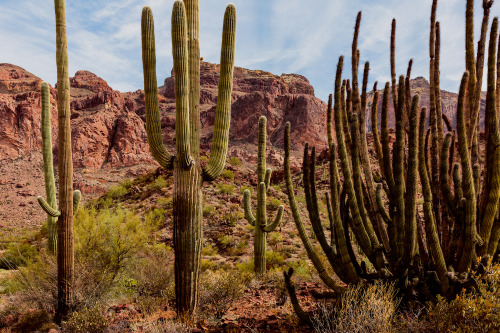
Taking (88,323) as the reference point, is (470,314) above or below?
above

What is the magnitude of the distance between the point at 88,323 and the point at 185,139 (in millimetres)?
3147

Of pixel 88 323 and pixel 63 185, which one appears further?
pixel 63 185

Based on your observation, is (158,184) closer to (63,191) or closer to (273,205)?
(273,205)

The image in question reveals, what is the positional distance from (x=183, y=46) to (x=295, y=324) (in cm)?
410

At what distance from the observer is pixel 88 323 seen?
16.0 feet

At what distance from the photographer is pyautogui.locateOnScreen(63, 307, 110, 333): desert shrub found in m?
4.86

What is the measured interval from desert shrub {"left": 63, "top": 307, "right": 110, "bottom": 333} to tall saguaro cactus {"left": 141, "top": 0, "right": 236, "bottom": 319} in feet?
4.20

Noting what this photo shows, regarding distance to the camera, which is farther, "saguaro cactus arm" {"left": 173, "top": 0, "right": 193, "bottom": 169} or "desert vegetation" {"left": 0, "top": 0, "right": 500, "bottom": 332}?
"saguaro cactus arm" {"left": 173, "top": 0, "right": 193, "bottom": 169}

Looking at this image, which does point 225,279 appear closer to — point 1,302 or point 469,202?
point 469,202

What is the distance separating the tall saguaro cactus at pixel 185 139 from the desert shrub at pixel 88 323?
1.28 m

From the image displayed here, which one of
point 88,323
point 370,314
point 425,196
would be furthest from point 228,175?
A: point 370,314

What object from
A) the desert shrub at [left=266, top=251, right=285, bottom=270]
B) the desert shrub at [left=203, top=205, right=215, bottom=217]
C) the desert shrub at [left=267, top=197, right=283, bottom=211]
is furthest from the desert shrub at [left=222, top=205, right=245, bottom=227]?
the desert shrub at [left=266, top=251, right=285, bottom=270]

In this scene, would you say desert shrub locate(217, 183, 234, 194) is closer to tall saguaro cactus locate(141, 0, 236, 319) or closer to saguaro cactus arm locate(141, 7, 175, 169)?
tall saguaro cactus locate(141, 0, 236, 319)

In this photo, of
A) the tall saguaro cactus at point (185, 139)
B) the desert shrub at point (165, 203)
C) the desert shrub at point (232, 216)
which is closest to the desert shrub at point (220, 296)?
the tall saguaro cactus at point (185, 139)
